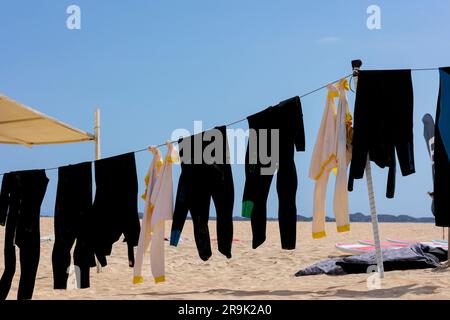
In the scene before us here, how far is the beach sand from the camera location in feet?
18.5

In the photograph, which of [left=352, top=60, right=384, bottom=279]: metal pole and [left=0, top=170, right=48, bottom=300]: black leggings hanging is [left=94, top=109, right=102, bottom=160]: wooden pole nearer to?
[left=0, top=170, right=48, bottom=300]: black leggings hanging

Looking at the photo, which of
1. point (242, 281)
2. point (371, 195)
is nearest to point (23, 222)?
point (242, 281)

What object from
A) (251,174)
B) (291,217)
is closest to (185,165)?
(251,174)

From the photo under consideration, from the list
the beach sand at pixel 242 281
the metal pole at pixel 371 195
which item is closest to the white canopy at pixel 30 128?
the beach sand at pixel 242 281

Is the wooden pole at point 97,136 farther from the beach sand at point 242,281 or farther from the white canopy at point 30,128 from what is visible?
the beach sand at point 242,281

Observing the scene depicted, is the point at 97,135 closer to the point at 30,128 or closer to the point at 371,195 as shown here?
the point at 30,128

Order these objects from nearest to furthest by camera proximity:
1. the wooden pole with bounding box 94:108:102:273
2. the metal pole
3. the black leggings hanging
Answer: the metal pole < the black leggings hanging < the wooden pole with bounding box 94:108:102:273

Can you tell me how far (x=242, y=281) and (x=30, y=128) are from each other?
12.7 ft

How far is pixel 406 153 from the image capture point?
17.6 ft

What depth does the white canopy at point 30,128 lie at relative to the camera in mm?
6871

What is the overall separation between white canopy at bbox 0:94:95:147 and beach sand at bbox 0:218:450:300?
225 cm

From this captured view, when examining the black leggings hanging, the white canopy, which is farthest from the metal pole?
the white canopy
